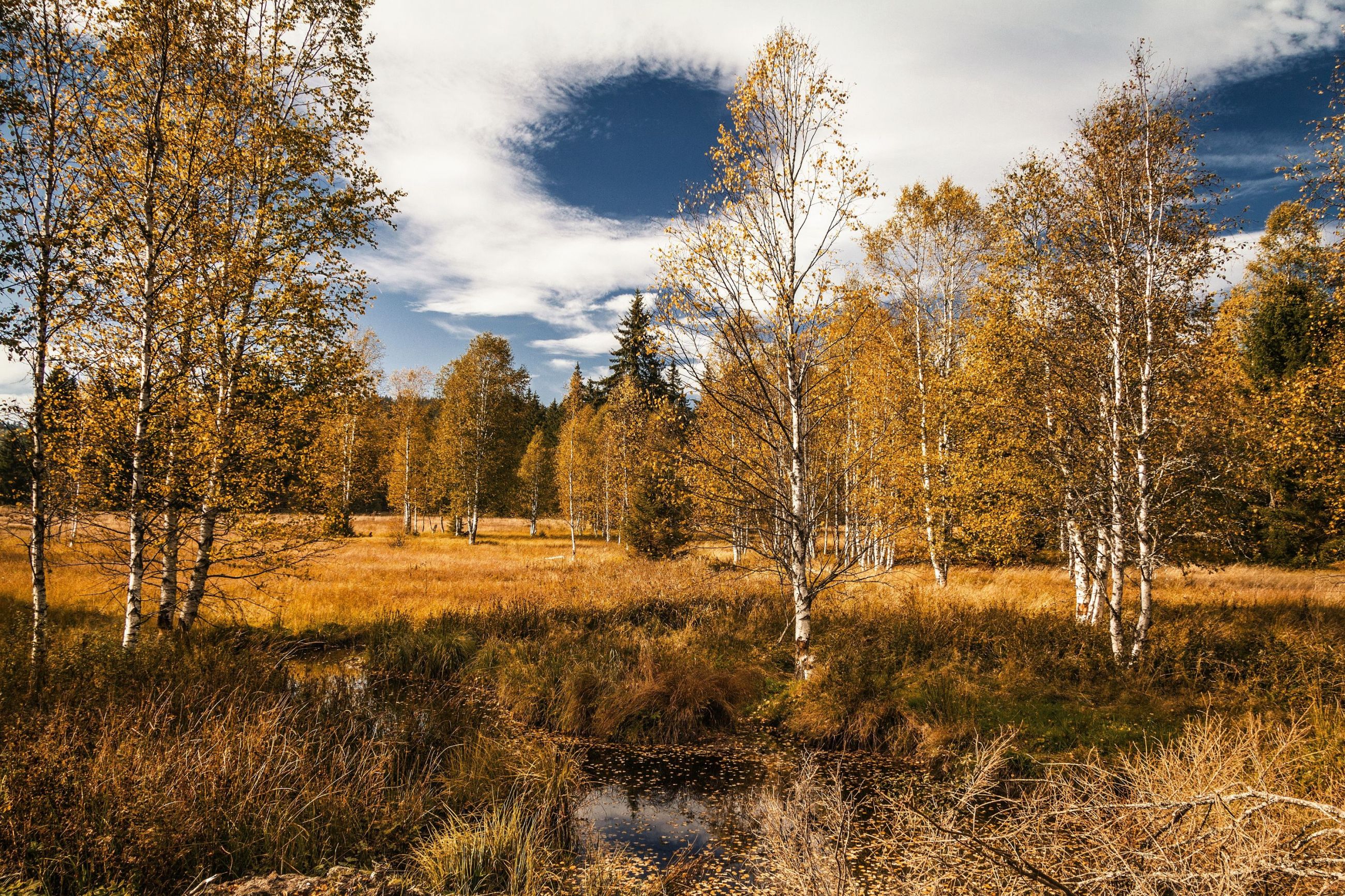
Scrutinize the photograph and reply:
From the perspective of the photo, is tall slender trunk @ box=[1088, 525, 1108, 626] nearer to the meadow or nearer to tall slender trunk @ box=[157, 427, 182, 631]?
the meadow

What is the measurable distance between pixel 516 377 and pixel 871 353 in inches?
935

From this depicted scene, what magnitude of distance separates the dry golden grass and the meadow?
15cm

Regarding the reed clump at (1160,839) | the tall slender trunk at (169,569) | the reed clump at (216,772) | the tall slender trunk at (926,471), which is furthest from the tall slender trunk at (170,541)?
the tall slender trunk at (926,471)

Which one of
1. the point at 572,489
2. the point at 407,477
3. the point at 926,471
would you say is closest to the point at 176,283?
the point at 926,471

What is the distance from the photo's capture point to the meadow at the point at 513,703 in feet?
15.1

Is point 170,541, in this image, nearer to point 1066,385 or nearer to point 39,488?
point 39,488

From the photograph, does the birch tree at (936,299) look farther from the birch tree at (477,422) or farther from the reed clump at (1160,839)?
the birch tree at (477,422)

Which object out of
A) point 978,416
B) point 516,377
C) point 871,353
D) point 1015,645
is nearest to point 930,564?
point 871,353

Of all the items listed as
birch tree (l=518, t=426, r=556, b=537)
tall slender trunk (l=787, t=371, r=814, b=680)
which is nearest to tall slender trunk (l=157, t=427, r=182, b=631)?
tall slender trunk (l=787, t=371, r=814, b=680)

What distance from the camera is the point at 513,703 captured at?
9273 mm

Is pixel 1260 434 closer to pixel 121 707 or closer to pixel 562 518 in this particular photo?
pixel 121 707

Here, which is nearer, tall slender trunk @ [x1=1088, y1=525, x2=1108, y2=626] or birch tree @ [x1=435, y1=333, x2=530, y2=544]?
tall slender trunk @ [x1=1088, y1=525, x2=1108, y2=626]

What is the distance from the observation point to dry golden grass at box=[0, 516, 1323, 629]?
42.2 ft

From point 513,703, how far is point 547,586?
730cm
